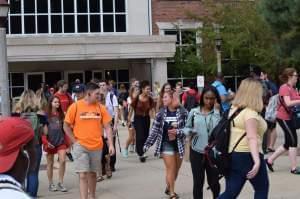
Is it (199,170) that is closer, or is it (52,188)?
(199,170)

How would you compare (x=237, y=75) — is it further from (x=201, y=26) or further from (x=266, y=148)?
(x=266, y=148)

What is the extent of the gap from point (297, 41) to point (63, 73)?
19915mm

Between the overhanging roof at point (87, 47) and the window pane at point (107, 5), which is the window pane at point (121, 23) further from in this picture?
the overhanging roof at point (87, 47)

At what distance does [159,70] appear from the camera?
34906mm

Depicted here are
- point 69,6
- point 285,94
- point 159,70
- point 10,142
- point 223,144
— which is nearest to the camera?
point 10,142

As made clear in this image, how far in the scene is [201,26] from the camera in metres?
38.3

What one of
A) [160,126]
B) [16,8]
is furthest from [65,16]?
[160,126]

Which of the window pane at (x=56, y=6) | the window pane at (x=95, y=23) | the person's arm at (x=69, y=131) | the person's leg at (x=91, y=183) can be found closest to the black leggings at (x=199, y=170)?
the person's leg at (x=91, y=183)

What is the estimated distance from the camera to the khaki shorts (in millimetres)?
8742

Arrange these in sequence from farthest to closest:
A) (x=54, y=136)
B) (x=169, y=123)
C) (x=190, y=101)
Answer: (x=190, y=101) < (x=54, y=136) < (x=169, y=123)

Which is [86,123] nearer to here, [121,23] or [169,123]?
[169,123]

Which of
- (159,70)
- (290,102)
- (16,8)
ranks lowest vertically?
(290,102)

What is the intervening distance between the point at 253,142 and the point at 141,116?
24.7 feet

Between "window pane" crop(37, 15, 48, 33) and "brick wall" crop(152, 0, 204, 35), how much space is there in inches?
256
